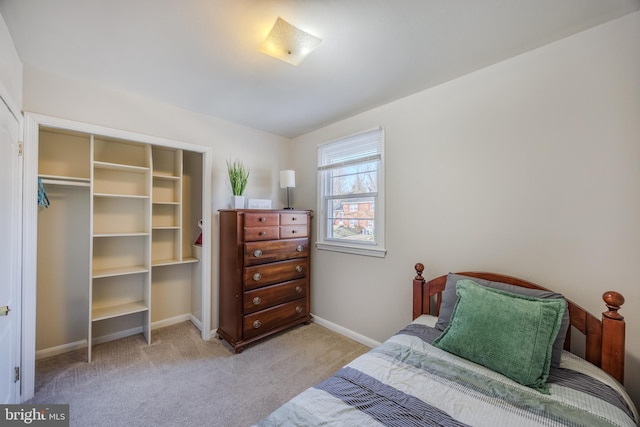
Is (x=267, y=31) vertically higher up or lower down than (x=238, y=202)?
higher up

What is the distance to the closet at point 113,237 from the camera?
7.61 ft

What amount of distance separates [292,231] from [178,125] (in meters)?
1.62

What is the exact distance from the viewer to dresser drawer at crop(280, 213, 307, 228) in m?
2.77

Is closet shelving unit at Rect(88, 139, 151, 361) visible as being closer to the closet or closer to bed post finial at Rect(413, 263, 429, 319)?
the closet

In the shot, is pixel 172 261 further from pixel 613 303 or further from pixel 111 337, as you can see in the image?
pixel 613 303

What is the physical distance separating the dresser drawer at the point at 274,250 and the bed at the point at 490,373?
1491mm

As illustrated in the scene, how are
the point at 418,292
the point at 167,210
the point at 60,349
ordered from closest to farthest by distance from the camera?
the point at 418,292, the point at 60,349, the point at 167,210

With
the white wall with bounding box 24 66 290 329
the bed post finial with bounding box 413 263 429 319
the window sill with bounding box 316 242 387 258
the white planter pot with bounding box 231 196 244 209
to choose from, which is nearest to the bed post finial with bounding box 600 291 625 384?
the bed post finial with bounding box 413 263 429 319

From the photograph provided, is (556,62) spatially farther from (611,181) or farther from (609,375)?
(609,375)

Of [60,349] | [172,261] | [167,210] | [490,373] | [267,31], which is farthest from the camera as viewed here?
[167,210]

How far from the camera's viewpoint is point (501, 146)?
5.80 feet

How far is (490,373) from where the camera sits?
1243mm

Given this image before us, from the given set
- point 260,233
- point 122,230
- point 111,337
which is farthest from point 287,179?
point 111,337

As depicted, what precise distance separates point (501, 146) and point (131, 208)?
11.7ft
